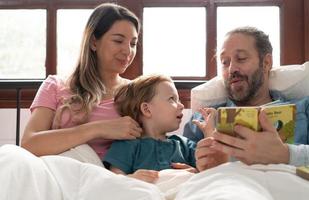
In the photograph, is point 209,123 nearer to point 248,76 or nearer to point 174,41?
point 248,76

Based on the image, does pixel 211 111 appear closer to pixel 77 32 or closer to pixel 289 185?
pixel 289 185

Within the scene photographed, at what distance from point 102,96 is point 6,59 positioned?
1.06 metres

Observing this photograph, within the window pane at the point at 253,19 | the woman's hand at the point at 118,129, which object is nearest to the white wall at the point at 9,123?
the woman's hand at the point at 118,129

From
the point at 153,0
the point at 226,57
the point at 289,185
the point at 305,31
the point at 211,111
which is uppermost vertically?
the point at 153,0

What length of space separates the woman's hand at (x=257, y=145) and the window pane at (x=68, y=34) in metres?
1.48

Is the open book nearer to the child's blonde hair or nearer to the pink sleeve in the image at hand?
the child's blonde hair

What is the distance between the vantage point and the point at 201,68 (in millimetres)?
2438

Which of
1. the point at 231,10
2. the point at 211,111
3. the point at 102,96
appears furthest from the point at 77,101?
the point at 231,10

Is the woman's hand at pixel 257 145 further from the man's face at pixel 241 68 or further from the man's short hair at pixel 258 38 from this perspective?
the man's short hair at pixel 258 38

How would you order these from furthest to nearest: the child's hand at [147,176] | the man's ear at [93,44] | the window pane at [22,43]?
the window pane at [22,43], the man's ear at [93,44], the child's hand at [147,176]

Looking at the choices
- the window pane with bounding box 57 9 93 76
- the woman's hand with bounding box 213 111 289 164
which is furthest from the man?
the window pane with bounding box 57 9 93 76

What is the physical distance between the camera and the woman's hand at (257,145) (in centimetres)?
113

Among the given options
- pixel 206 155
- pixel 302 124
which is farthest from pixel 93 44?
pixel 302 124

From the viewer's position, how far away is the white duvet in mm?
913
